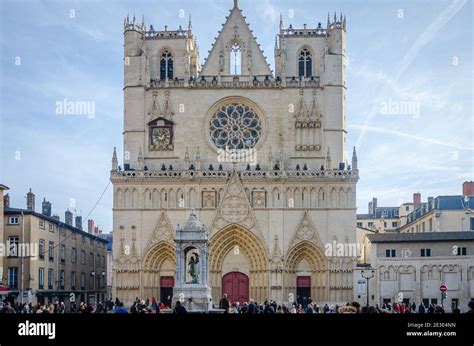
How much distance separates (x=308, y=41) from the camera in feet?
219

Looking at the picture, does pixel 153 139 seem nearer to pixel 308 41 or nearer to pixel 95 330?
pixel 308 41

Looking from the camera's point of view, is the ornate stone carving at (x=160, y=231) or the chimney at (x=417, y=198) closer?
the ornate stone carving at (x=160, y=231)

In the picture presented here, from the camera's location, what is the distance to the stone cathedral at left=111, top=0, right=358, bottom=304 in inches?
2453

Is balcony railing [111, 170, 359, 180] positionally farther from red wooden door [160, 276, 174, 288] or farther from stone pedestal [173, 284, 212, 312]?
stone pedestal [173, 284, 212, 312]

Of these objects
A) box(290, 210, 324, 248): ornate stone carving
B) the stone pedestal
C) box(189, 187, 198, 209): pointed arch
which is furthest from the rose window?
the stone pedestal

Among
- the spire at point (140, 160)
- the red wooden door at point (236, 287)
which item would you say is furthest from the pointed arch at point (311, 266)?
the spire at point (140, 160)

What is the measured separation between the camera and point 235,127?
216 feet

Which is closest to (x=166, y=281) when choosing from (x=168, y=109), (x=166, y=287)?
(x=166, y=287)

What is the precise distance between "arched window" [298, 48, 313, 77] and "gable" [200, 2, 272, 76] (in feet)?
8.63

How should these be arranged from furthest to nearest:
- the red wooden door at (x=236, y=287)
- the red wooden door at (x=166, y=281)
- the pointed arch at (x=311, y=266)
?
the red wooden door at (x=236, y=287), the red wooden door at (x=166, y=281), the pointed arch at (x=311, y=266)

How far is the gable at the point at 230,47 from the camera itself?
65562 millimetres

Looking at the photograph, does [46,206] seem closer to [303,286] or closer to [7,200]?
[7,200]

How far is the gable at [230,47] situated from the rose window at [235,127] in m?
3.02

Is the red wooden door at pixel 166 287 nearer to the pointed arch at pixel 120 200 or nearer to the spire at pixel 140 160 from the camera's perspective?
the pointed arch at pixel 120 200
